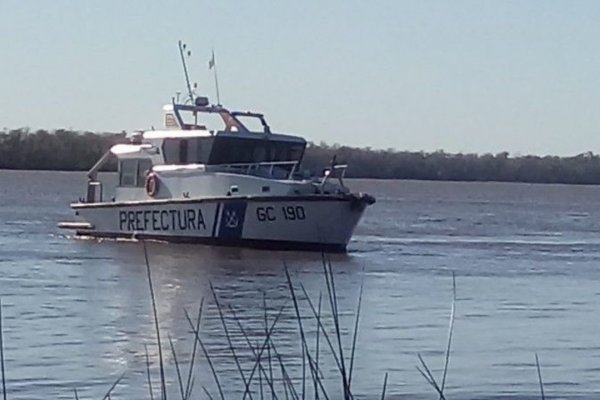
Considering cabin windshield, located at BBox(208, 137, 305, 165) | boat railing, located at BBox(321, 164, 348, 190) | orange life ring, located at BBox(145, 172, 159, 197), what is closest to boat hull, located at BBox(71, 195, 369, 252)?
orange life ring, located at BBox(145, 172, 159, 197)

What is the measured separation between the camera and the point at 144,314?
19.1 m

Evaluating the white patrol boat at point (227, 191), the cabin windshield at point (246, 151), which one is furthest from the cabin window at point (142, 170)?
the cabin windshield at point (246, 151)

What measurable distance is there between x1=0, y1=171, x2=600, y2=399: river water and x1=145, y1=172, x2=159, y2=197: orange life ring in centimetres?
102

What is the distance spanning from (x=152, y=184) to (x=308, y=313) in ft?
40.2

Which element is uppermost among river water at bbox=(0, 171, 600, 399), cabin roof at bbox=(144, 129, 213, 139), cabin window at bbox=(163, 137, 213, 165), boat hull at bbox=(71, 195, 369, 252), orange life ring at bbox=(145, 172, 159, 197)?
cabin roof at bbox=(144, 129, 213, 139)

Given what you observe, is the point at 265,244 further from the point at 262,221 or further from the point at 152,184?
the point at 152,184

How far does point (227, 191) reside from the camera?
29.3 m

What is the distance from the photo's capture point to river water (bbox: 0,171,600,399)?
14016 millimetres

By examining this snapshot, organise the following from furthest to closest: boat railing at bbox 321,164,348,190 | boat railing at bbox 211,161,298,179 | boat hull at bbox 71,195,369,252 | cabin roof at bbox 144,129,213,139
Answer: cabin roof at bbox 144,129,213,139 < boat railing at bbox 211,161,298,179 < boat railing at bbox 321,164,348,190 < boat hull at bbox 71,195,369,252

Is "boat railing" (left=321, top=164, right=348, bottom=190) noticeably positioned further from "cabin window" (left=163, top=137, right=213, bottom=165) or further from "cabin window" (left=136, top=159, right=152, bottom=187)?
"cabin window" (left=136, top=159, right=152, bottom=187)

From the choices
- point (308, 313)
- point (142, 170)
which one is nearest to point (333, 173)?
point (142, 170)

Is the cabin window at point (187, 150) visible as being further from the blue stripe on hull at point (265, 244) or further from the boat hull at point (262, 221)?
the blue stripe on hull at point (265, 244)

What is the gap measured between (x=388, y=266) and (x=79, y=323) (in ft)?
38.8

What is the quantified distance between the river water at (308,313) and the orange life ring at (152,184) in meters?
1.02
